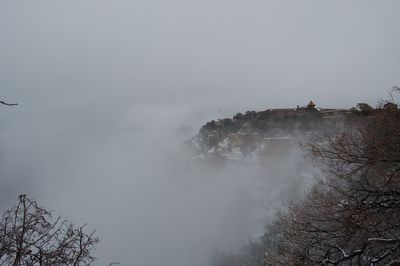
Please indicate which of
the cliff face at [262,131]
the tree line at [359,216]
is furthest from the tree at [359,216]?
the cliff face at [262,131]

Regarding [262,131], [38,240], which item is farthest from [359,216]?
[262,131]

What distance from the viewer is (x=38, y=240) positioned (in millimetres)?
4594

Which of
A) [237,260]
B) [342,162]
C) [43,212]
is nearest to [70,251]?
[43,212]

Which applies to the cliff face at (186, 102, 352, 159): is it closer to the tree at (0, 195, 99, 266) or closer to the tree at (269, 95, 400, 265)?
the tree at (269, 95, 400, 265)

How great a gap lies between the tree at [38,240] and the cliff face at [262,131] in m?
64.6

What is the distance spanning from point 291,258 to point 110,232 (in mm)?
99070

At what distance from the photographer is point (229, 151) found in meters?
96.8

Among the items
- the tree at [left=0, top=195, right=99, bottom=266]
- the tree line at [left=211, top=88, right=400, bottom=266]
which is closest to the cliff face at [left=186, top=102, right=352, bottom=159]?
the tree line at [left=211, top=88, right=400, bottom=266]

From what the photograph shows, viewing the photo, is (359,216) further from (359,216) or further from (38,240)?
(38,240)

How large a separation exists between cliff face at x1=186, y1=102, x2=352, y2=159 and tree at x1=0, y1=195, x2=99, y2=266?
212 ft

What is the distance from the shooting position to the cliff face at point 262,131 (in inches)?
2943

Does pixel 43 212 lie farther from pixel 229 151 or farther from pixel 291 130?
pixel 229 151

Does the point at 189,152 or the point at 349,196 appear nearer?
the point at 349,196

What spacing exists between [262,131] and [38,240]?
276 ft
